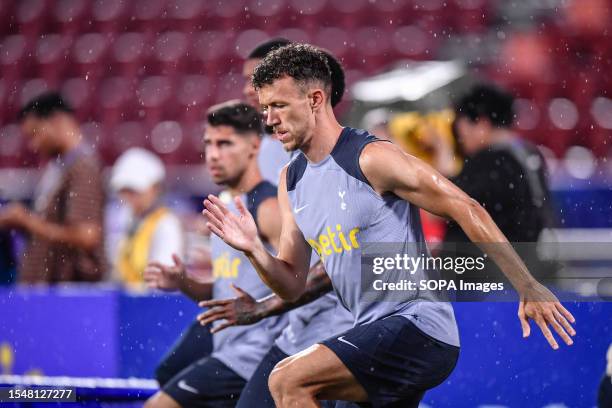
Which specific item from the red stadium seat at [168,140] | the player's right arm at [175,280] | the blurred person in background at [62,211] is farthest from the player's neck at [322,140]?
the red stadium seat at [168,140]

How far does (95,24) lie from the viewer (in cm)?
1315

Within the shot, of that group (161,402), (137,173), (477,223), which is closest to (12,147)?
(137,173)

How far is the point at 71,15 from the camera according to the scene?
44.1ft

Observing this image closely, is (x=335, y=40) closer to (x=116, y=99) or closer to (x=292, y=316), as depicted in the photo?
(x=116, y=99)

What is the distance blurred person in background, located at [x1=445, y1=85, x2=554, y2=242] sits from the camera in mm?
5547

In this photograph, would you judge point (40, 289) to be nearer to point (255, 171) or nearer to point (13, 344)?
point (13, 344)

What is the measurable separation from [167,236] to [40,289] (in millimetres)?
1269

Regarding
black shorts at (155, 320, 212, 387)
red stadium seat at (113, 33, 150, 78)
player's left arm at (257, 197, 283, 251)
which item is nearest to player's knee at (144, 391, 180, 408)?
black shorts at (155, 320, 212, 387)

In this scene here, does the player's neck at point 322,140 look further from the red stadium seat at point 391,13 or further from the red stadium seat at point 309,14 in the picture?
the red stadium seat at point 309,14

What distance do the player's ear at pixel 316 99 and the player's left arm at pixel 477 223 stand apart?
0.44 metres

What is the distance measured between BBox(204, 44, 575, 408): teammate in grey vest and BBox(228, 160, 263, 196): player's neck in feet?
2.47

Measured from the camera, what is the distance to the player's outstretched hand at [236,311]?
4.43 meters

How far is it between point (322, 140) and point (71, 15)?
10.2m

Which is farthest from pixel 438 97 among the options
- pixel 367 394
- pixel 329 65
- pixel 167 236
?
pixel 367 394
